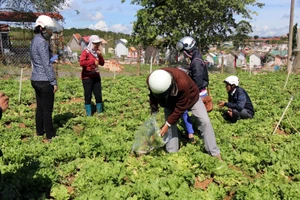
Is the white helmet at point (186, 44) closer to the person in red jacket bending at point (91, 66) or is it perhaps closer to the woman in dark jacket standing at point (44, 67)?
the woman in dark jacket standing at point (44, 67)

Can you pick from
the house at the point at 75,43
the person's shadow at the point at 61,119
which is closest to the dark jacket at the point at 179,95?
the person's shadow at the point at 61,119

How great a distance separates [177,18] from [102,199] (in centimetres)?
2375

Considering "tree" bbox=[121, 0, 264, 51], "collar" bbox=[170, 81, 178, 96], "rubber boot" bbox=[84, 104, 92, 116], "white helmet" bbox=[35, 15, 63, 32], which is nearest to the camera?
"collar" bbox=[170, 81, 178, 96]

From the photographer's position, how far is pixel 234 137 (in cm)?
659

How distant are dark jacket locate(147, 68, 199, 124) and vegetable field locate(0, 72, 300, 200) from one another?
731 mm

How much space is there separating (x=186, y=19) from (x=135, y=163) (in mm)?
22852

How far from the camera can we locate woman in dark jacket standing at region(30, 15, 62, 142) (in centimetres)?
532

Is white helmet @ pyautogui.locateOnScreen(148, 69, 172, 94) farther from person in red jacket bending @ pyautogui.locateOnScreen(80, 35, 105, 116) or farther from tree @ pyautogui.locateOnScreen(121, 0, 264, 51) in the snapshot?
tree @ pyautogui.locateOnScreen(121, 0, 264, 51)

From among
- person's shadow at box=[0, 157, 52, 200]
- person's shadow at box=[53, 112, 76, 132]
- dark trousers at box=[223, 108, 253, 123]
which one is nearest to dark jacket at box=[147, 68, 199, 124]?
person's shadow at box=[0, 157, 52, 200]

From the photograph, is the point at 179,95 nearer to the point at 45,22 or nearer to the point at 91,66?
the point at 45,22

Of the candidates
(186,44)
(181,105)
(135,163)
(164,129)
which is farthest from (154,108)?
(186,44)

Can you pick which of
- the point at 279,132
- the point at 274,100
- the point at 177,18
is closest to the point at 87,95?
the point at 279,132

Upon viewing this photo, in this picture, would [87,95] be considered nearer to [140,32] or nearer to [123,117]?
[123,117]

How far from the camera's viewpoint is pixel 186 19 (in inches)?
1024
